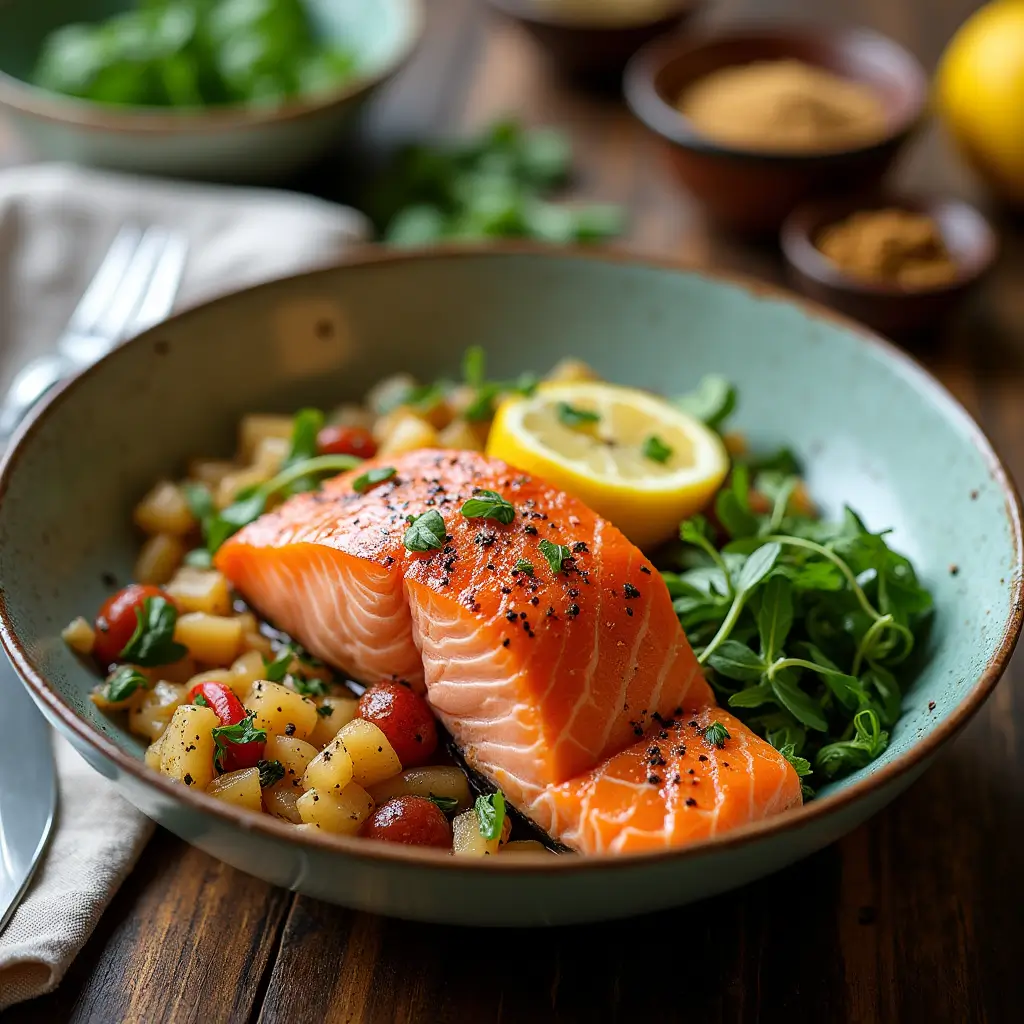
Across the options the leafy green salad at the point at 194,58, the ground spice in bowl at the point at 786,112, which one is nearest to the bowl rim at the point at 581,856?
the ground spice in bowl at the point at 786,112

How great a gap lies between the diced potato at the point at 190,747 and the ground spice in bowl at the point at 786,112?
102 inches

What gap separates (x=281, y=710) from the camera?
6.82 feet

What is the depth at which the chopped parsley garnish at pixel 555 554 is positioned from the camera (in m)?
2.04

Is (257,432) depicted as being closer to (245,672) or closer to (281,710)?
(245,672)

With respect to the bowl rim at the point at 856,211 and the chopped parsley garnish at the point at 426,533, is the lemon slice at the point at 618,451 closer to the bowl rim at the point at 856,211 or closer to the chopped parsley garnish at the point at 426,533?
the chopped parsley garnish at the point at 426,533

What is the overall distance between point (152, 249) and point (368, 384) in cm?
90

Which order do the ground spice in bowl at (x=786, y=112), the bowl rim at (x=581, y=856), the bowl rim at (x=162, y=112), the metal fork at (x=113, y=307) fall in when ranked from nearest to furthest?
1. the bowl rim at (x=581, y=856)
2. the metal fork at (x=113, y=307)
3. the bowl rim at (x=162, y=112)
4. the ground spice in bowl at (x=786, y=112)

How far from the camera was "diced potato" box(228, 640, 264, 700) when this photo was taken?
221cm

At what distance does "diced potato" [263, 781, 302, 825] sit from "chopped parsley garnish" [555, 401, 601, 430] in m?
0.96

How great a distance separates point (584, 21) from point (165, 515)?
3.05 meters

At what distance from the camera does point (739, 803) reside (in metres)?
1.84

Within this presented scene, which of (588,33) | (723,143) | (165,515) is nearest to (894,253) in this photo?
(723,143)

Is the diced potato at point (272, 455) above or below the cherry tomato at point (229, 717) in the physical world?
below

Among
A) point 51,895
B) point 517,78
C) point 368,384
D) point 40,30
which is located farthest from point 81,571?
point 517,78
